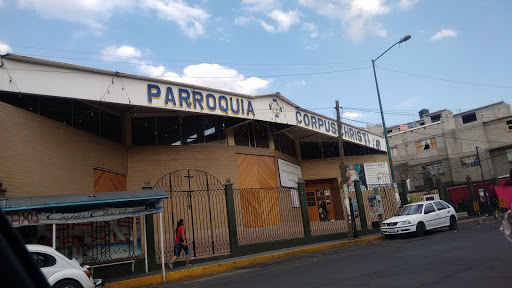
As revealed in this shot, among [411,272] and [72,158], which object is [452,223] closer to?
[411,272]

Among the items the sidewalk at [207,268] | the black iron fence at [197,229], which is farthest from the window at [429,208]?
the black iron fence at [197,229]

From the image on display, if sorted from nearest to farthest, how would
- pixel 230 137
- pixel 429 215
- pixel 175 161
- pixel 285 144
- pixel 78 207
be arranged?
pixel 78 207 → pixel 175 161 → pixel 429 215 → pixel 230 137 → pixel 285 144

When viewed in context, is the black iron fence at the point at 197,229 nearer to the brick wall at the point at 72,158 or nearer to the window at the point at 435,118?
the brick wall at the point at 72,158

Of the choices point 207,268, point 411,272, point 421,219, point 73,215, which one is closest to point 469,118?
point 421,219

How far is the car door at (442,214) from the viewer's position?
19250 mm

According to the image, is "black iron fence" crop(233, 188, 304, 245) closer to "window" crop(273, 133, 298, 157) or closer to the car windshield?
the car windshield

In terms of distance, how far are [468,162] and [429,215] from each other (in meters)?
33.5

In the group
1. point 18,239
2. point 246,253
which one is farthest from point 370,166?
point 18,239

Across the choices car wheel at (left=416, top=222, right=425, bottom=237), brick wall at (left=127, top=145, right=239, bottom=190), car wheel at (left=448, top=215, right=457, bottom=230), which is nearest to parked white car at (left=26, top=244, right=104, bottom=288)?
brick wall at (left=127, top=145, right=239, bottom=190)

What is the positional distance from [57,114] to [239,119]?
8.30 m

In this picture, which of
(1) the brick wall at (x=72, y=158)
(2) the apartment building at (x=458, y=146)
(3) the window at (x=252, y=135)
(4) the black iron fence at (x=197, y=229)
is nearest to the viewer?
(1) the brick wall at (x=72, y=158)

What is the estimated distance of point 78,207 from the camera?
10.9 metres

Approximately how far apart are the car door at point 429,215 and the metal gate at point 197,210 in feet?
30.9

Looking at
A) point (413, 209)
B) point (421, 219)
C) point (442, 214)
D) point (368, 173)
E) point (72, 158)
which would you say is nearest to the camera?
point (72, 158)
